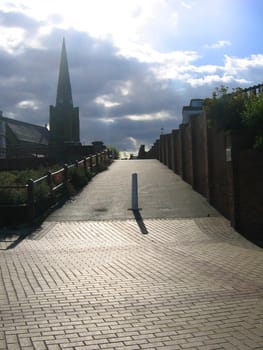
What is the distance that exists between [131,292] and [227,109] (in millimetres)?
8143

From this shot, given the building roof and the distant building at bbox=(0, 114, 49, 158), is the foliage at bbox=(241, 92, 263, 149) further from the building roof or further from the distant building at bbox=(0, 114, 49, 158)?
the building roof

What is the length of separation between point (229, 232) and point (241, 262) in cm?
380

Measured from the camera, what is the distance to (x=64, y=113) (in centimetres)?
9444

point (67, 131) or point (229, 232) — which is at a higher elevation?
point (67, 131)

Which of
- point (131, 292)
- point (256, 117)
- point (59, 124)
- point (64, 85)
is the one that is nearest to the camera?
point (131, 292)

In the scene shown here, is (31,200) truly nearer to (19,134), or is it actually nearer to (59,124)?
(19,134)

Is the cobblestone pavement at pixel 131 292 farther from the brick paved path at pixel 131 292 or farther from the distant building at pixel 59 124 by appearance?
the distant building at pixel 59 124

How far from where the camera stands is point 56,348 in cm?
514

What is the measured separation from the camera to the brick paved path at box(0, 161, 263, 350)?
5.46 meters

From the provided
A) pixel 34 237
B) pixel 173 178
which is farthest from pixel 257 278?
pixel 173 178

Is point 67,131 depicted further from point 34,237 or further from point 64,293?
point 64,293

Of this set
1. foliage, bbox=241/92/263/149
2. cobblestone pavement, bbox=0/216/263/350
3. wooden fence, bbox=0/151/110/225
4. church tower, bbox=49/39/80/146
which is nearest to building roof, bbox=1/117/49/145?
church tower, bbox=49/39/80/146

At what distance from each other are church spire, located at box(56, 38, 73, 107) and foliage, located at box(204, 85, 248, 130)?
8513 centimetres

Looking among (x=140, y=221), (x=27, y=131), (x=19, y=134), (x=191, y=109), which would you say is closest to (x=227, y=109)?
(x=140, y=221)
